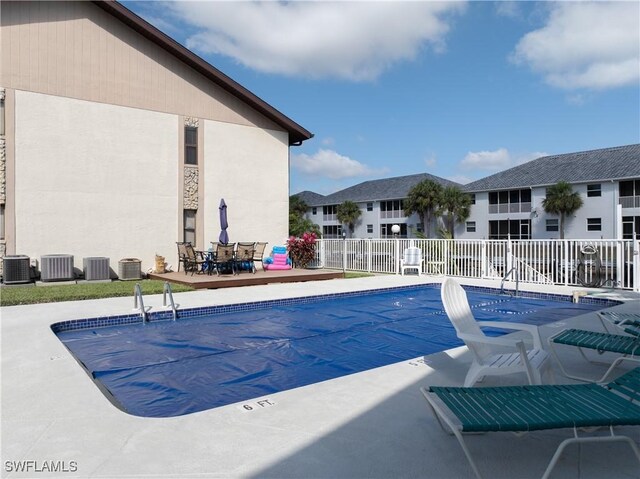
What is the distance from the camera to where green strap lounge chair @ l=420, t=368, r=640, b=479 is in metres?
2.30

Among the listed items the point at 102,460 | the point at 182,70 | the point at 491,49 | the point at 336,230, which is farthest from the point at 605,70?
the point at 336,230

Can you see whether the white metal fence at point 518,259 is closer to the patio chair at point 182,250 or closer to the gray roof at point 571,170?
the patio chair at point 182,250

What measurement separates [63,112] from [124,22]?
3.58 metres

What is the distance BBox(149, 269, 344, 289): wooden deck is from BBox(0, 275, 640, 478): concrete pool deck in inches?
275

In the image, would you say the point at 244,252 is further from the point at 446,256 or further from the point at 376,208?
the point at 376,208

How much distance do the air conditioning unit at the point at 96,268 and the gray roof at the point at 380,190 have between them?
35110mm

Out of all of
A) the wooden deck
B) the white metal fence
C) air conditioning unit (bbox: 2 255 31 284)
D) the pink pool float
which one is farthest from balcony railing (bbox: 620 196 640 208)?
air conditioning unit (bbox: 2 255 31 284)

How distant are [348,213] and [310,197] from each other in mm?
13188

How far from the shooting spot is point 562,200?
110 feet

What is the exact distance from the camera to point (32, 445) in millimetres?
2898

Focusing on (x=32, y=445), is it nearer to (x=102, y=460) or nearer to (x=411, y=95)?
(x=102, y=460)

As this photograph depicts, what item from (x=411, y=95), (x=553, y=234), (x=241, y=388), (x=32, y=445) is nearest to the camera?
(x=32, y=445)

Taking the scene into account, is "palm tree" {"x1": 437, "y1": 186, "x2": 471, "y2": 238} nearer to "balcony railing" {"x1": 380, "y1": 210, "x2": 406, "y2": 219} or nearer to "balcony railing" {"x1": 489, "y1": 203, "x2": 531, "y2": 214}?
"balcony railing" {"x1": 489, "y1": 203, "x2": 531, "y2": 214}

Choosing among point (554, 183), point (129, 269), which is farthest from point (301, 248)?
point (554, 183)
